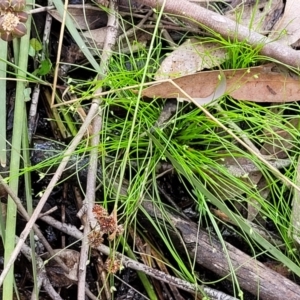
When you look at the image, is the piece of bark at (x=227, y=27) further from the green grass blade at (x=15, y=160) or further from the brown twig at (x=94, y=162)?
the green grass blade at (x=15, y=160)

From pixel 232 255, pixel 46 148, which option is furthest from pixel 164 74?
pixel 232 255

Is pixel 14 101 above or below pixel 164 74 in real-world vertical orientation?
below

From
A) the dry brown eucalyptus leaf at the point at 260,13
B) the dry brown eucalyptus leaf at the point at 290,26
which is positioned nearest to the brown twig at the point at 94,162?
the dry brown eucalyptus leaf at the point at 260,13

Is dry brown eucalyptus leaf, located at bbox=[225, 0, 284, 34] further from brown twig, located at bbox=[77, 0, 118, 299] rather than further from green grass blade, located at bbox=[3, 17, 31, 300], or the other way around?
green grass blade, located at bbox=[3, 17, 31, 300]

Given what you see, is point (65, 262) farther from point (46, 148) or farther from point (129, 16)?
point (129, 16)

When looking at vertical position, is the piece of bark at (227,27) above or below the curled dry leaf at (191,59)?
above
